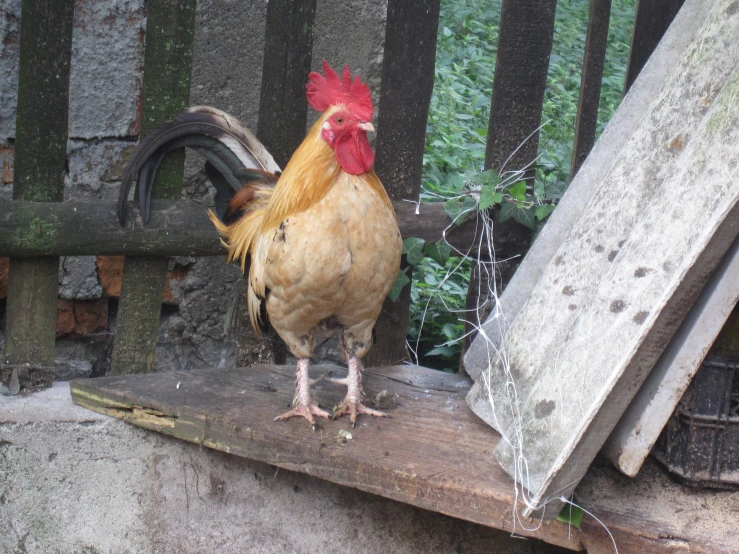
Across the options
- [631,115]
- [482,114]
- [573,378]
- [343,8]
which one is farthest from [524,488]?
[482,114]

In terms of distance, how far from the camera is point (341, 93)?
2.33m

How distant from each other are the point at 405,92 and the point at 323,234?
961 millimetres

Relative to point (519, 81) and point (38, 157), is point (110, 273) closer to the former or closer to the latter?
point (38, 157)

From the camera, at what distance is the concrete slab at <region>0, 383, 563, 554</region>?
247 cm

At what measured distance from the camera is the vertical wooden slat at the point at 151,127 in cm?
261

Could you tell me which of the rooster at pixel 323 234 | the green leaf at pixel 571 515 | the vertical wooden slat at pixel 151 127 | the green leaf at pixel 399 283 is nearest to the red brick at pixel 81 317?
the vertical wooden slat at pixel 151 127

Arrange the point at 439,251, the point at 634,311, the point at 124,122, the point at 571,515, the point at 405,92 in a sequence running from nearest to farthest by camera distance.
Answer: the point at 634,311
the point at 571,515
the point at 405,92
the point at 439,251
the point at 124,122

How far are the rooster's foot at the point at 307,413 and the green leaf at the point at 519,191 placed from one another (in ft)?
3.87

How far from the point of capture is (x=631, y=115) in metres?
2.40

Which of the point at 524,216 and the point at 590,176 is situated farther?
the point at 524,216

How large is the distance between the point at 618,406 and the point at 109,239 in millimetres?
1685

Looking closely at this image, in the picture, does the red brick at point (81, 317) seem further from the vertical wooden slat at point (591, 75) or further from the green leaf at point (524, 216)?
the vertical wooden slat at point (591, 75)

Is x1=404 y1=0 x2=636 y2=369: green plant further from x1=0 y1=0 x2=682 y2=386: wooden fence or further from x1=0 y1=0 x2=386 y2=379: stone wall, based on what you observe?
x1=0 y1=0 x2=386 y2=379: stone wall

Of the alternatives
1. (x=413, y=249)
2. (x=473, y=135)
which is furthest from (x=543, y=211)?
(x=473, y=135)
